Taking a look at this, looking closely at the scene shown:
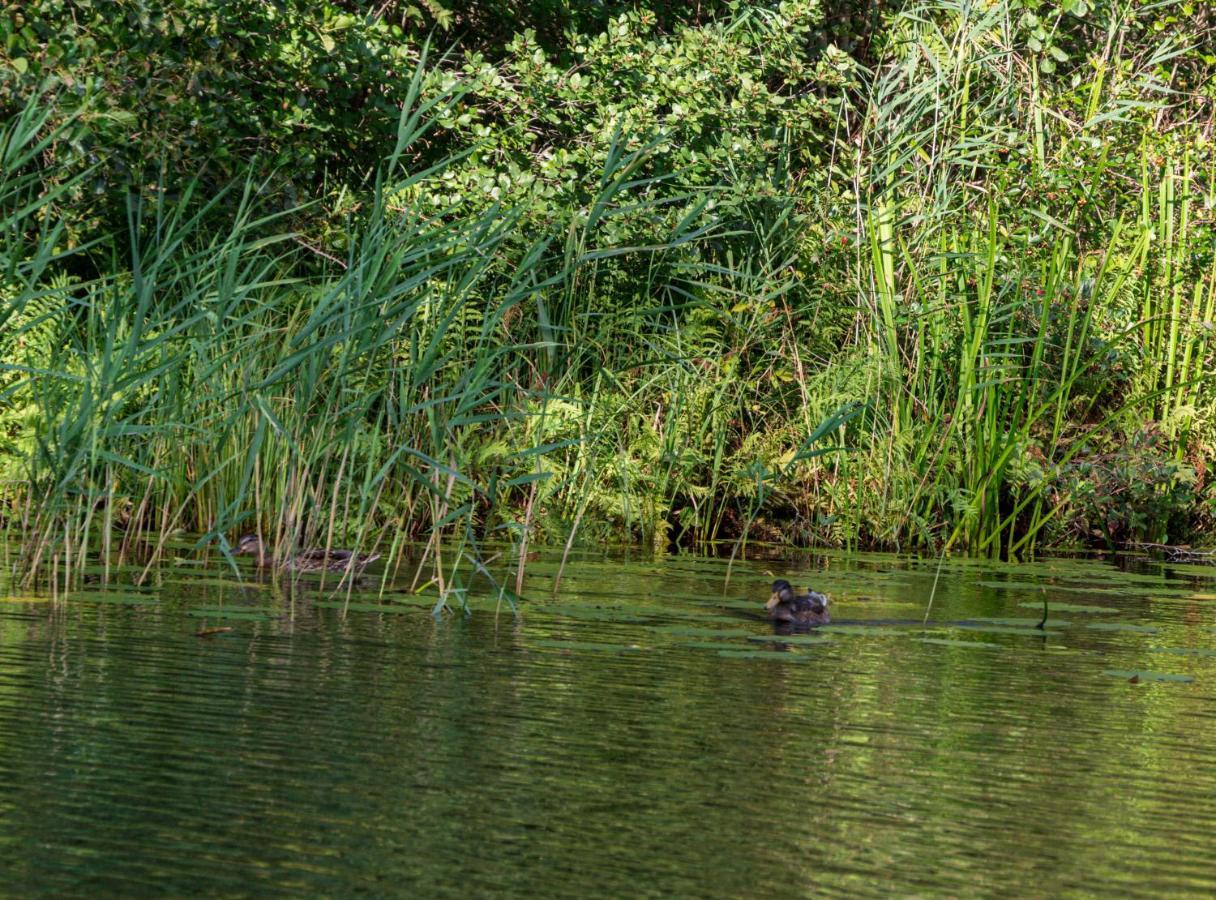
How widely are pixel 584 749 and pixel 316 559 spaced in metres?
4.00

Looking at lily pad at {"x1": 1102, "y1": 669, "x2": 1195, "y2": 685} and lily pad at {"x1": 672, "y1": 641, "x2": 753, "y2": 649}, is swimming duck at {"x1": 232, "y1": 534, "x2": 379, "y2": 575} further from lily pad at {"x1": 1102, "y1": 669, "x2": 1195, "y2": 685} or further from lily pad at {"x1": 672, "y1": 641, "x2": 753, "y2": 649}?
lily pad at {"x1": 1102, "y1": 669, "x2": 1195, "y2": 685}

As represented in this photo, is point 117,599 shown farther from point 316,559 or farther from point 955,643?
point 955,643

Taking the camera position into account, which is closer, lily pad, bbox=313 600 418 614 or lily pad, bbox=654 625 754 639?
lily pad, bbox=654 625 754 639

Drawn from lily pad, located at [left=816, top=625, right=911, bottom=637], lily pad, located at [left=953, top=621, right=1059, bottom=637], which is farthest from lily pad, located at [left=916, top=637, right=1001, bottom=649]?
lily pad, located at [left=953, top=621, right=1059, bottom=637]

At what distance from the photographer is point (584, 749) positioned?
471 centimetres

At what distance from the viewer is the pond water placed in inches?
142

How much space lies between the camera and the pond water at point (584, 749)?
3617mm

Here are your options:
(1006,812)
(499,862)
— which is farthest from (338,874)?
(1006,812)

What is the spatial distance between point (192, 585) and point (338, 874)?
175 inches

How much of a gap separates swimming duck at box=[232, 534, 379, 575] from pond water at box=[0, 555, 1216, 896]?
0.15 m

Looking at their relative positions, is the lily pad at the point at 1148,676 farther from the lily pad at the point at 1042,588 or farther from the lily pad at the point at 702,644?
the lily pad at the point at 1042,588

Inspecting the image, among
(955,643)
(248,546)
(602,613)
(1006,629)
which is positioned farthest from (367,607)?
(1006,629)

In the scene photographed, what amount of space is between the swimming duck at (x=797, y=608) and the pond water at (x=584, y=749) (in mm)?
140

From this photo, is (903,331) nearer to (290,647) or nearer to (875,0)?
(875,0)
